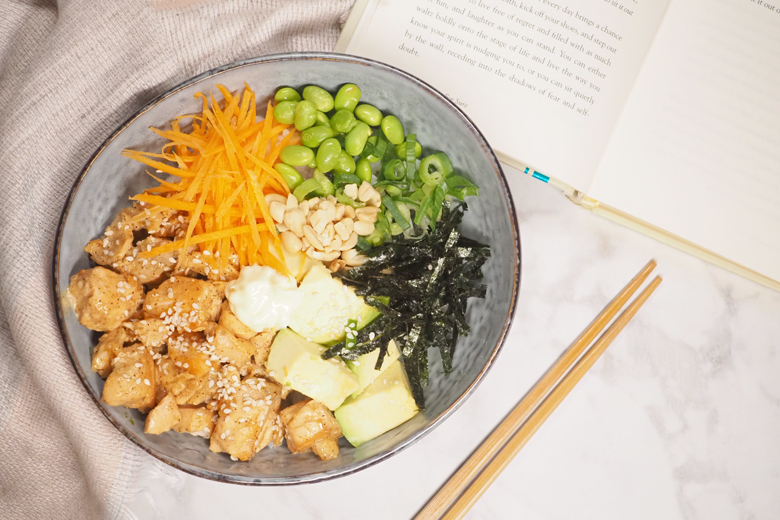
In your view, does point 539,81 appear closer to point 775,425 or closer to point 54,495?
point 775,425

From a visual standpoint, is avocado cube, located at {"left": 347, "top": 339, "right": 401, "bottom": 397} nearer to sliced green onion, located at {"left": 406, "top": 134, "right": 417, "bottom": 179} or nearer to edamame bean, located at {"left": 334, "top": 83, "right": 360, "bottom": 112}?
sliced green onion, located at {"left": 406, "top": 134, "right": 417, "bottom": 179}

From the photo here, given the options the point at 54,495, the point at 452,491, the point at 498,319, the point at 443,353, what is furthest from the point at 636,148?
the point at 54,495

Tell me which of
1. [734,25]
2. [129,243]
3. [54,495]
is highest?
[734,25]

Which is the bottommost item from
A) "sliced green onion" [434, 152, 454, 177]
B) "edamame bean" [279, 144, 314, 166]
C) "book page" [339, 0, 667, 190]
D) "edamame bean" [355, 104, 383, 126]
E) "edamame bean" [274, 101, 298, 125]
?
"edamame bean" [279, 144, 314, 166]

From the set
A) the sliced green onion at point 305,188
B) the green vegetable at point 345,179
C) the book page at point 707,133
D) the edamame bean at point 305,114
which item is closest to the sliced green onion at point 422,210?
the green vegetable at point 345,179

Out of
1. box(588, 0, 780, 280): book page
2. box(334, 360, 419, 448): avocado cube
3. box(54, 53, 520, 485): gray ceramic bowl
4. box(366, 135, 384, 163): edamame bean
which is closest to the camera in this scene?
box(54, 53, 520, 485): gray ceramic bowl

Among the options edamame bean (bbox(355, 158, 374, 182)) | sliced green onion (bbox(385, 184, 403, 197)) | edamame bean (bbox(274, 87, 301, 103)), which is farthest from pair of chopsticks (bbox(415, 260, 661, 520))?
edamame bean (bbox(274, 87, 301, 103))
